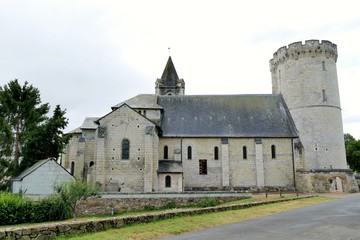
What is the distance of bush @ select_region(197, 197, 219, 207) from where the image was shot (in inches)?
1016

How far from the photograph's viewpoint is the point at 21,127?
117 feet

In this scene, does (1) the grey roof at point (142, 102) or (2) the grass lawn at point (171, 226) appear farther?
(1) the grey roof at point (142, 102)

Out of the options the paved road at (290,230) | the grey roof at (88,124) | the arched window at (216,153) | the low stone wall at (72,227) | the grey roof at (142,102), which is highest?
the grey roof at (142,102)

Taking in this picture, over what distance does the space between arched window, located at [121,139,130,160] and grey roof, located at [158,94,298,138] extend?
5.03 m

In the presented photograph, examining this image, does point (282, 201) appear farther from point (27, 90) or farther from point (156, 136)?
point (27, 90)

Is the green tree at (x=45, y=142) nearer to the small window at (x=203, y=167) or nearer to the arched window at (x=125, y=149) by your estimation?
the arched window at (x=125, y=149)

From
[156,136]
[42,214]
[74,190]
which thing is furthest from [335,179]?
[42,214]

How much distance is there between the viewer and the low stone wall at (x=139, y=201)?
84.8ft

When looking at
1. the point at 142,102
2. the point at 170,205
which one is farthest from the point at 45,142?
the point at 170,205

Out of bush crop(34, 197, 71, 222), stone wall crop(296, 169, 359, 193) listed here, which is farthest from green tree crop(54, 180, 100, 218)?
stone wall crop(296, 169, 359, 193)

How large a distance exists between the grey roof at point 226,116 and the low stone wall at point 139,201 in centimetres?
1022

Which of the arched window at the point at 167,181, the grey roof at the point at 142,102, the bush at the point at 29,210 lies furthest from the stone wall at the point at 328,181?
the bush at the point at 29,210

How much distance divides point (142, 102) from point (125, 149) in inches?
317

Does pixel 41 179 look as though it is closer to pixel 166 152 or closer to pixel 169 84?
pixel 166 152
